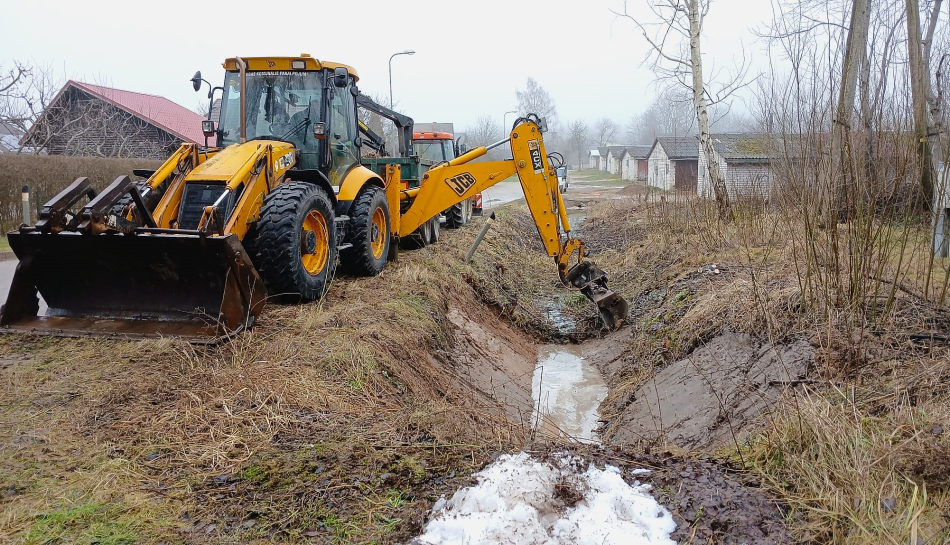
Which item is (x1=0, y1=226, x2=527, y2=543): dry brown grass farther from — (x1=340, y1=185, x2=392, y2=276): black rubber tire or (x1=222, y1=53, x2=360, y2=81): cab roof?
(x1=222, y1=53, x2=360, y2=81): cab roof

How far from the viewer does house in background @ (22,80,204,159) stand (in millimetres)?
21469

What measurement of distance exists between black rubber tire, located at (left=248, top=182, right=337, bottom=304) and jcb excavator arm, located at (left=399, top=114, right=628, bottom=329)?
2.88 meters

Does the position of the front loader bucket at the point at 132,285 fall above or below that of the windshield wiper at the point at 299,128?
below

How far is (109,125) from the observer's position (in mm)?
23891

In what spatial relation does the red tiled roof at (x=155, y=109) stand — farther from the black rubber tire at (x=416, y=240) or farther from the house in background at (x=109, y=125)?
the black rubber tire at (x=416, y=240)

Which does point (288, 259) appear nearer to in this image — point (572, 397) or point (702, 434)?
point (572, 397)

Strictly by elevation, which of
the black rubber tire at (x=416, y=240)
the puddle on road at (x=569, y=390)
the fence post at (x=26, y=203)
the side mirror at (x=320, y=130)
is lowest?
the puddle on road at (x=569, y=390)

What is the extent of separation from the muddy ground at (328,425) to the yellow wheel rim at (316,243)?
0.50 meters

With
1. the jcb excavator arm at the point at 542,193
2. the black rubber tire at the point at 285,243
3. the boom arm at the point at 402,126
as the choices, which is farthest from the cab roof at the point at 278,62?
the boom arm at the point at 402,126

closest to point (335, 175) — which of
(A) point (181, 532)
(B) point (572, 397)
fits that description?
(B) point (572, 397)

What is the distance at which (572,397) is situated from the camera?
739cm

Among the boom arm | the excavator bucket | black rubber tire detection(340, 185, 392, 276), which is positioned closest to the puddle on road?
the excavator bucket

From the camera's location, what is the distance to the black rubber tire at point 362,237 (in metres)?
7.99

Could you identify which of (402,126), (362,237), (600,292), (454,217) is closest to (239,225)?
(362,237)
